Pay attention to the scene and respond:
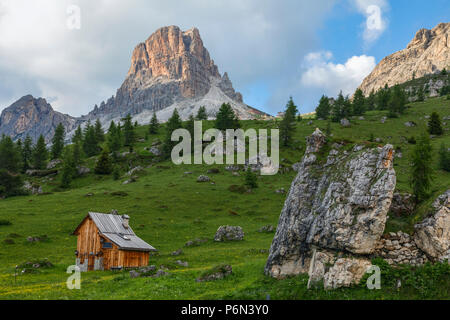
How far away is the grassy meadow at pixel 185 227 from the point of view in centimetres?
1875

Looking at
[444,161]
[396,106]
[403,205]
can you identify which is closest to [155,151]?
[444,161]

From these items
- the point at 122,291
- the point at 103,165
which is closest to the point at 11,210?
the point at 103,165

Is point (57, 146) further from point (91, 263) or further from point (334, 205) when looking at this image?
point (334, 205)

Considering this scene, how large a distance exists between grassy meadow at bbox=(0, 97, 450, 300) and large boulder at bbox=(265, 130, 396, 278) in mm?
1628

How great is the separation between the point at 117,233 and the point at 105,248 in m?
2.77

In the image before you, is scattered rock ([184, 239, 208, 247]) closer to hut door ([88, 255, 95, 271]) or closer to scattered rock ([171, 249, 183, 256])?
scattered rock ([171, 249, 183, 256])

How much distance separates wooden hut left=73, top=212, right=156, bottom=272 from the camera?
123ft

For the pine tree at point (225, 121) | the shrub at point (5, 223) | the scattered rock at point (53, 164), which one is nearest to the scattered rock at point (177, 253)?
the shrub at point (5, 223)

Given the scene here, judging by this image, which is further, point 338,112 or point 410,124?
point 338,112

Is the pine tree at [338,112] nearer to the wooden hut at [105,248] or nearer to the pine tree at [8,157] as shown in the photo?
the wooden hut at [105,248]

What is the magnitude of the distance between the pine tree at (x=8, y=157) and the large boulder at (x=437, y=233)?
102674 millimetres

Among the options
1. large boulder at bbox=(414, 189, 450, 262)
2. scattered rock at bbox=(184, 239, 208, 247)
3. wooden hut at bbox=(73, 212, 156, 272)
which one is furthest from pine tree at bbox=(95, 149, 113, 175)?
large boulder at bbox=(414, 189, 450, 262)

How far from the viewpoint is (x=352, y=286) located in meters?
17.3

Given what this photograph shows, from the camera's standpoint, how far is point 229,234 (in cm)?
4744
